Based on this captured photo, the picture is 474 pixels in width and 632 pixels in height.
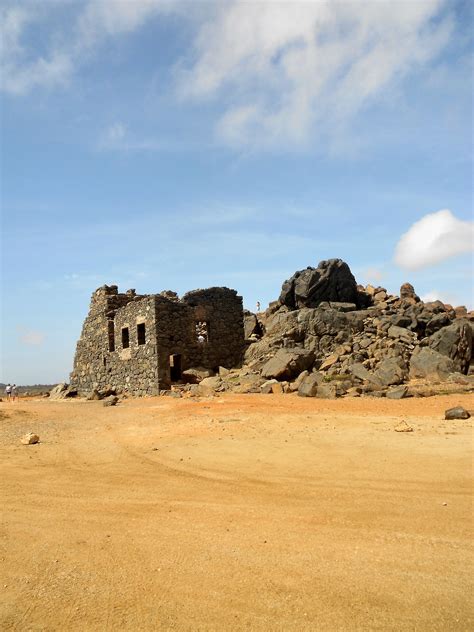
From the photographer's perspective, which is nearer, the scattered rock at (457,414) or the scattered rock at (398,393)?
the scattered rock at (457,414)

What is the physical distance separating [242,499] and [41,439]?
669 centimetres

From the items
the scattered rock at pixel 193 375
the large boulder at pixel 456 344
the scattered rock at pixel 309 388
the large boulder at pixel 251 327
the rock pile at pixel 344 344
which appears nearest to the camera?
the scattered rock at pixel 309 388

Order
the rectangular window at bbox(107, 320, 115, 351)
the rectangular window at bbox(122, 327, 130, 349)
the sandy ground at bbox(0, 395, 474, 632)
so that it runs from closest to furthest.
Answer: the sandy ground at bbox(0, 395, 474, 632)
the rectangular window at bbox(122, 327, 130, 349)
the rectangular window at bbox(107, 320, 115, 351)

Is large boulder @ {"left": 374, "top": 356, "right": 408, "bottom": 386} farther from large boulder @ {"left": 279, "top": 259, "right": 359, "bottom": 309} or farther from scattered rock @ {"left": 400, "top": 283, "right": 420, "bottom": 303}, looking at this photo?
scattered rock @ {"left": 400, "top": 283, "right": 420, "bottom": 303}

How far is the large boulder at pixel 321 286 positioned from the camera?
26.9m

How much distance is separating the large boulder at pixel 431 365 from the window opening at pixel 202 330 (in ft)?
33.2

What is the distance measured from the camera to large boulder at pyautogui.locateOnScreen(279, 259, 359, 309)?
2689cm

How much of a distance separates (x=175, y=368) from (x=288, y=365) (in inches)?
256

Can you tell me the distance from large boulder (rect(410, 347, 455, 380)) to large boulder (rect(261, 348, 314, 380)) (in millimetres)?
4089

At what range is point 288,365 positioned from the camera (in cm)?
1903

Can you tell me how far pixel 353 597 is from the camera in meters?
3.58

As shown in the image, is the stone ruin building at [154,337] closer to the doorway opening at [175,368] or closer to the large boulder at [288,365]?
the doorway opening at [175,368]

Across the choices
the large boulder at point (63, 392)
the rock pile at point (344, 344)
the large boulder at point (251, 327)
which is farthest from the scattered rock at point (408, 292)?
the large boulder at point (63, 392)

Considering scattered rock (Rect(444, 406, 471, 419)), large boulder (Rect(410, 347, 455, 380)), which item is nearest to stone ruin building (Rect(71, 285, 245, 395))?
large boulder (Rect(410, 347, 455, 380))
